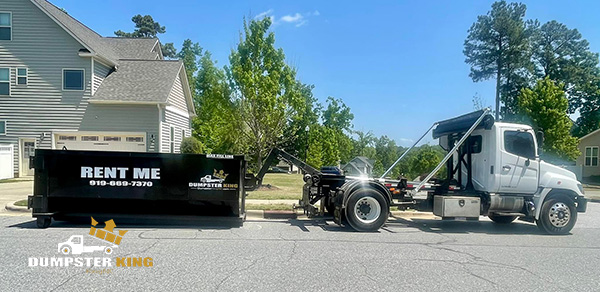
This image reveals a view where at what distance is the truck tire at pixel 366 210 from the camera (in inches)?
360

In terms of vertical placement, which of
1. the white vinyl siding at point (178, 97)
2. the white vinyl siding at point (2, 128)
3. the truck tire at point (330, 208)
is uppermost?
the white vinyl siding at point (178, 97)

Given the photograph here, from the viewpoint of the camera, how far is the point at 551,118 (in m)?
26.5

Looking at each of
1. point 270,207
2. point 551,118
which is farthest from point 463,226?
point 551,118

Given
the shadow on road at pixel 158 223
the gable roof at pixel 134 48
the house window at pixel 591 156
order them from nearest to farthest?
the shadow on road at pixel 158 223
the gable roof at pixel 134 48
the house window at pixel 591 156

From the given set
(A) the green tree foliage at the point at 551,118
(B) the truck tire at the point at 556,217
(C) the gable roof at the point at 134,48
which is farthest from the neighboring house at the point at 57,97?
(A) the green tree foliage at the point at 551,118

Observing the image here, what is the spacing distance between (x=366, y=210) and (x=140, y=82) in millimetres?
16926

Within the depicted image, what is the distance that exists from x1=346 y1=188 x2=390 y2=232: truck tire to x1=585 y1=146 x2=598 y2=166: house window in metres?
41.5

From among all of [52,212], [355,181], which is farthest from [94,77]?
[355,181]

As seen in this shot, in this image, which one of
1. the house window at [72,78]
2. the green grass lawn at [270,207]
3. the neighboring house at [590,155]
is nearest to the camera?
the green grass lawn at [270,207]

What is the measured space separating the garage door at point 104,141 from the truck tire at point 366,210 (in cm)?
1493

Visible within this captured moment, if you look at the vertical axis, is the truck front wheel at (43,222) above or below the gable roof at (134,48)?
below

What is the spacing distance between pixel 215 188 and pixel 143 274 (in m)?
3.77

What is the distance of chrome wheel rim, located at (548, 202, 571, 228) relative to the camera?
952 centimetres

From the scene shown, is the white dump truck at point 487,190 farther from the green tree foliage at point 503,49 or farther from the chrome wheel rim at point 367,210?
the green tree foliage at point 503,49
